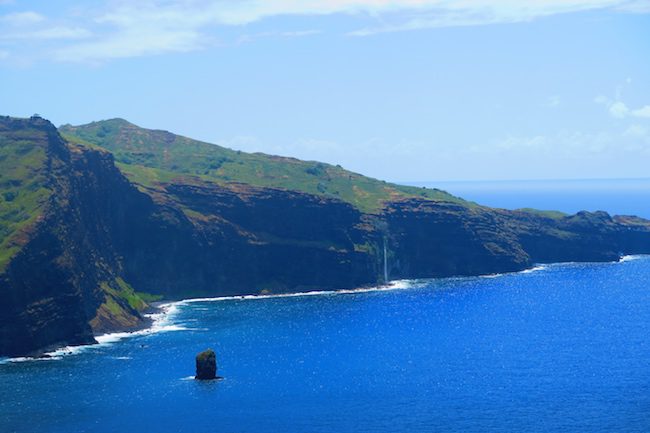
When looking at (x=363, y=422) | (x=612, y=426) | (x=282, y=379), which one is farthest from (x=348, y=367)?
(x=612, y=426)

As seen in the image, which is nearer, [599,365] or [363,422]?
[363,422]

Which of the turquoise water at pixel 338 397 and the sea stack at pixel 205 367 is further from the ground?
the sea stack at pixel 205 367

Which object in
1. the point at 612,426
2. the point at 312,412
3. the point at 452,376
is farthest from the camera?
the point at 452,376

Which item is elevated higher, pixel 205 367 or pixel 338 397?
pixel 205 367

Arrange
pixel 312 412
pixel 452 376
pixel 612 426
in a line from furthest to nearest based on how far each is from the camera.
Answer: pixel 452 376, pixel 312 412, pixel 612 426

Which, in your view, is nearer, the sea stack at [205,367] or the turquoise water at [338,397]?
the turquoise water at [338,397]

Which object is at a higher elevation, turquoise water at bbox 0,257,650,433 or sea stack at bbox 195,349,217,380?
sea stack at bbox 195,349,217,380

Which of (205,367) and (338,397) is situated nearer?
(338,397)

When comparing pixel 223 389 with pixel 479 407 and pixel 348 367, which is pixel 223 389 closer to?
pixel 348 367

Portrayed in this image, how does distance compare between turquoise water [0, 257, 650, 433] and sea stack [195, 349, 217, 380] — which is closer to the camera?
turquoise water [0, 257, 650, 433]
